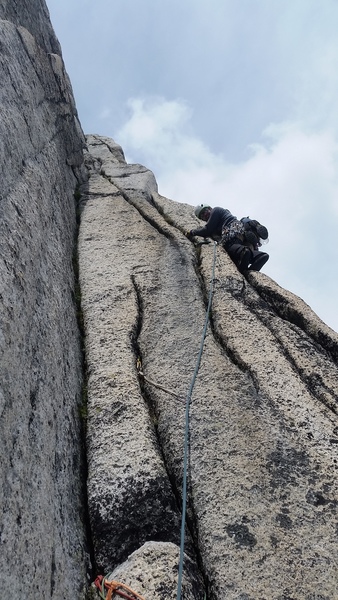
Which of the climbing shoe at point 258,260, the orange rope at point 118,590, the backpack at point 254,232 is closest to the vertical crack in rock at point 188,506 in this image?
the orange rope at point 118,590

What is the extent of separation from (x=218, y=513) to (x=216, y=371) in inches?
92.2

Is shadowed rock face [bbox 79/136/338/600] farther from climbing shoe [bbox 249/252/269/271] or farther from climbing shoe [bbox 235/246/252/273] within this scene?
climbing shoe [bbox 249/252/269/271]

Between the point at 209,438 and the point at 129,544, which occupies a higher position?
the point at 209,438

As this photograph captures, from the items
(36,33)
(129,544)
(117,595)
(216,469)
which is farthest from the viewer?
(36,33)

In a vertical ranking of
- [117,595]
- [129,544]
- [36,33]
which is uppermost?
[36,33]

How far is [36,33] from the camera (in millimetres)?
14297

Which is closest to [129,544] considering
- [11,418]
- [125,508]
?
[125,508]

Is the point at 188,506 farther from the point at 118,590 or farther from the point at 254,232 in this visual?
the point at 254,232

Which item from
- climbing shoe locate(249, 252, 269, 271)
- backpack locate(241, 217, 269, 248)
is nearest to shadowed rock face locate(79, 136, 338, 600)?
climbing shoe locate(249, 252, 269, 271)

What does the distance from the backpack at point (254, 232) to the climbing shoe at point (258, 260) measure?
65cm

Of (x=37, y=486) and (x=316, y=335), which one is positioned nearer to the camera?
(x=37, y=486)

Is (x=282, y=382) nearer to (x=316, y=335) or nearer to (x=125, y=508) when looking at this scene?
(x=316, y=335)

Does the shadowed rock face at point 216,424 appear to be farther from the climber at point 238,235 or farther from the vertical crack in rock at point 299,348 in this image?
the climber at point 238,235

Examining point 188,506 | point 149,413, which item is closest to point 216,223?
point 149,413
